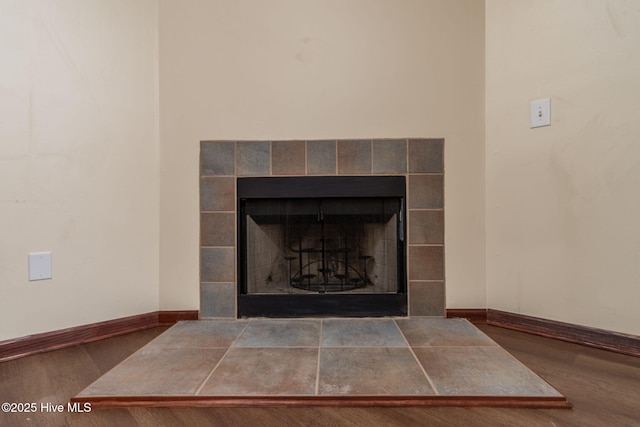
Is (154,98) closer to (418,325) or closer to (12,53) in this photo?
(12,53)

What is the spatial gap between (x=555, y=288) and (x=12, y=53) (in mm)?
2331

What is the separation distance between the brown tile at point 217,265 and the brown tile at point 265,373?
429 millimetres

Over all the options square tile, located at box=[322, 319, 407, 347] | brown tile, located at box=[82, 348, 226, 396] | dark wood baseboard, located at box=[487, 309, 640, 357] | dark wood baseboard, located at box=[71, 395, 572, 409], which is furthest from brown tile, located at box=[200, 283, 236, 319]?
dark wood baseboard, located at box=[487, 309, 640, 357]

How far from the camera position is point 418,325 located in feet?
4.89

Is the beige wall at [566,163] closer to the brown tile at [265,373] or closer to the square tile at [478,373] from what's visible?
the square tile at [478,373]

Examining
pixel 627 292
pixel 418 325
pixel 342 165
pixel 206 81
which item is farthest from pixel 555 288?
pixel 206 81

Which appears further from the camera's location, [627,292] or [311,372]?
[627,292]

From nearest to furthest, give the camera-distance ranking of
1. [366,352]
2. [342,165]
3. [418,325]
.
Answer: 1. [366,352]
2. [418,325]
3. [342,165]

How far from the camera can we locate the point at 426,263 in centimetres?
159

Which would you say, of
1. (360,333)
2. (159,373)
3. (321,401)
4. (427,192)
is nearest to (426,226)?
(427,192)

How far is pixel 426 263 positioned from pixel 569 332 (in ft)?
2.00

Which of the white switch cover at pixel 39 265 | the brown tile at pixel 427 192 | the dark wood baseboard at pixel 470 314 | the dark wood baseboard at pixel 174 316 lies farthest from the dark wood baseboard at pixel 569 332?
the white switch cover at pixel 39 265

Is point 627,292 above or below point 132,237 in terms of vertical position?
below

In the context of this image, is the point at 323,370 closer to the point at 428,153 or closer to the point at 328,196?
the point at 328,196
